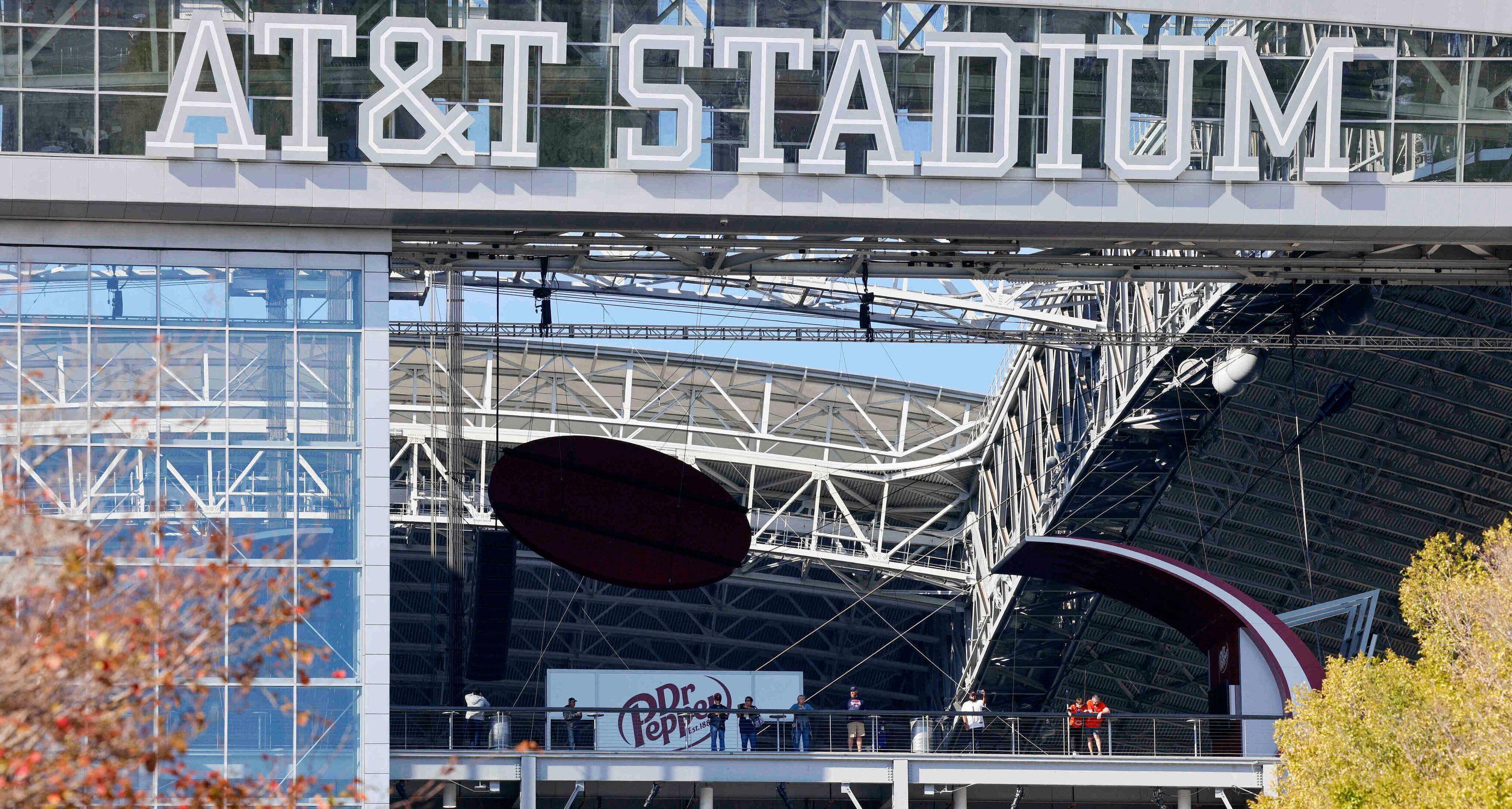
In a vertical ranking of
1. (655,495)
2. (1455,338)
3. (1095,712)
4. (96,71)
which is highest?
(96,71)

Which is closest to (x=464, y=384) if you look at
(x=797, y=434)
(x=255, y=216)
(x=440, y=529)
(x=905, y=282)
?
(x=440, y=529)

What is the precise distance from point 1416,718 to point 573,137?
1840 centimetres

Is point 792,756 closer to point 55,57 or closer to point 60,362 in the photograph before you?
point 60,362

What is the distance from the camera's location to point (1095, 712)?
39.1 metres

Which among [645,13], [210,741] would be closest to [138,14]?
[645,13]

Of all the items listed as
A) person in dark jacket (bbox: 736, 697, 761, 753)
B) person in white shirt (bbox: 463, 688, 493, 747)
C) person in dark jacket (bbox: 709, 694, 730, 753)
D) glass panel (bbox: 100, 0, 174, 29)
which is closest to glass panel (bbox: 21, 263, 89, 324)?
glass panel (bbox: 100, 0, 174, 29)

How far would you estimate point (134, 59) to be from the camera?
33062 millimetres

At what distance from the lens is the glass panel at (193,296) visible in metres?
33.3

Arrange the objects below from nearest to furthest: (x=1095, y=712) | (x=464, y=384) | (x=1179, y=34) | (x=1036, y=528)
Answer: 1. (x=1179, y=34)
2. (x=1095, y=712)
3. (x=1036, y=528)
4. (x=464, y=384)

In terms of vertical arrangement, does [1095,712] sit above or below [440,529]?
below

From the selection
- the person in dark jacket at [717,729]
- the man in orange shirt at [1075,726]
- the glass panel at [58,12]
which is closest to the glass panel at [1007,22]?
the man in orange shirt at [1075,726]

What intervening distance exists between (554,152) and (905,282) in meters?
23.3

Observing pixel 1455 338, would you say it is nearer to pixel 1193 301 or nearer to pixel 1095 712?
pixel 1193 301

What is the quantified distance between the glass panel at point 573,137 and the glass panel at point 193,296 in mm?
6322
